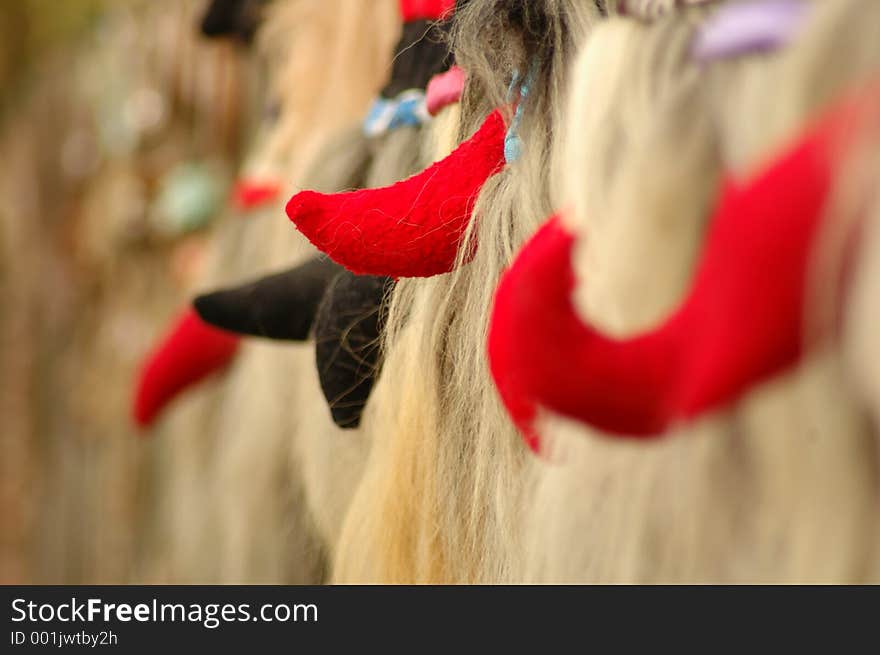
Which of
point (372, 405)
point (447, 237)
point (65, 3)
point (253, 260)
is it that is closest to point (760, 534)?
point (447, 237)

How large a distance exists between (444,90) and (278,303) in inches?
5.6

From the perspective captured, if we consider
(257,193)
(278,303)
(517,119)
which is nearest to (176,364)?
(257,193)

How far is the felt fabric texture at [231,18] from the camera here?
3.26 ft

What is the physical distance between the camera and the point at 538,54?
0.48m

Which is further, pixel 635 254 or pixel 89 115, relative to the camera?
pixel 89 115

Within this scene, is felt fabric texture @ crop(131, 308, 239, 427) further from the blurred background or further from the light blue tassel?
the light blue tassel

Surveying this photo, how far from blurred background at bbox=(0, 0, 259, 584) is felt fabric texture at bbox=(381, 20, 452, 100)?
633 millimetres

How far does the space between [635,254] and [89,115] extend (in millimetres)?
1399

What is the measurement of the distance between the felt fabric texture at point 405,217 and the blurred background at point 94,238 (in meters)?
0.80

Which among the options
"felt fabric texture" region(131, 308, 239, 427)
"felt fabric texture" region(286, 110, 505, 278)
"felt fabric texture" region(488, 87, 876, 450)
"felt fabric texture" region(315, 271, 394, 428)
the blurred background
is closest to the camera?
"felt fabric texture" region(488, 87, 876, 450)

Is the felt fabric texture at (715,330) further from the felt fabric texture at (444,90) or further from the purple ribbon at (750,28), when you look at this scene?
the felt fabric texture at (444,90)

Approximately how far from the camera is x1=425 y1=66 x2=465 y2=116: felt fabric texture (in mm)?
565

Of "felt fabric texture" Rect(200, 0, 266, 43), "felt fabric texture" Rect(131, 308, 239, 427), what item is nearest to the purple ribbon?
"felt fabric texture" Rect(131, 308, 239, 427)
